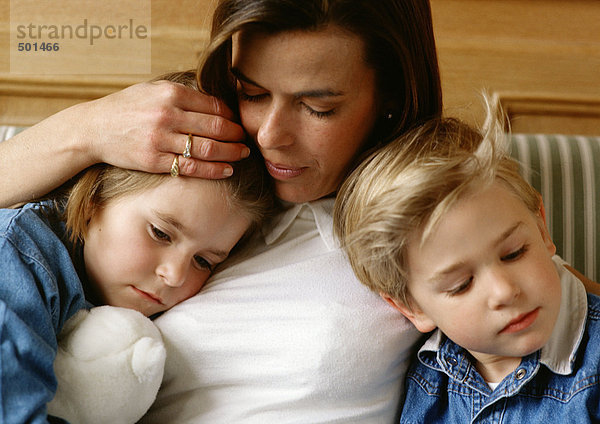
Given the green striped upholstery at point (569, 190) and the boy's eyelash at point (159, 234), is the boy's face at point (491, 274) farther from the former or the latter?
the green striped upholstery at point (569, 190)

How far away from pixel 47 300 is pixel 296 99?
553 millimetres

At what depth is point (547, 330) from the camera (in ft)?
3.64

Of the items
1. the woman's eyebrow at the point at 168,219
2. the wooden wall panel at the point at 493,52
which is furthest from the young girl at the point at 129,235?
the wooden wall panel at the point at 493,52

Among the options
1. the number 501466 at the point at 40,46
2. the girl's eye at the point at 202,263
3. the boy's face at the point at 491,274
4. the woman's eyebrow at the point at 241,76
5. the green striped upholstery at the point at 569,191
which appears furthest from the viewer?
the number 501466 at the point at 40,46

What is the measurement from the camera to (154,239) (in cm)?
124

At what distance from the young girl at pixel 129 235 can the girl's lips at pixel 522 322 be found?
523 mm

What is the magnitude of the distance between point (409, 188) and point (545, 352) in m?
0.39

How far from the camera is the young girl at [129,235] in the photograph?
1.16m

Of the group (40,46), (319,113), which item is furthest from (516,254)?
(40,46)

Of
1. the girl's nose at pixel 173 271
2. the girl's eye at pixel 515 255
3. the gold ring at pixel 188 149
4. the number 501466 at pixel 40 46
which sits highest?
the gold ring at pixel 188 149

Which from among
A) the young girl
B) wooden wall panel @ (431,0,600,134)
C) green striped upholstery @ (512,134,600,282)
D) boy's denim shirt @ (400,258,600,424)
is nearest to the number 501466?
the young girl

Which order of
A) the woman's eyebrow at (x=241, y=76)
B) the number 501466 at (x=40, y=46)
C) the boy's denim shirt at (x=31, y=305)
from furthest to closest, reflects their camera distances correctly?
the number 501466 at (x=40, y=46), the woman's eyebrow at (x=241, y=76), the boy's denim shirt at (x=31, y=305)

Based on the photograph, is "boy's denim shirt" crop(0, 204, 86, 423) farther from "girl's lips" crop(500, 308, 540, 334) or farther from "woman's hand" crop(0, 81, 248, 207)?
"girl's lips" crop(500, 308, 540, 334)

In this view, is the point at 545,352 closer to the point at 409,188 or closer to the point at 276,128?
the point at 409,188
